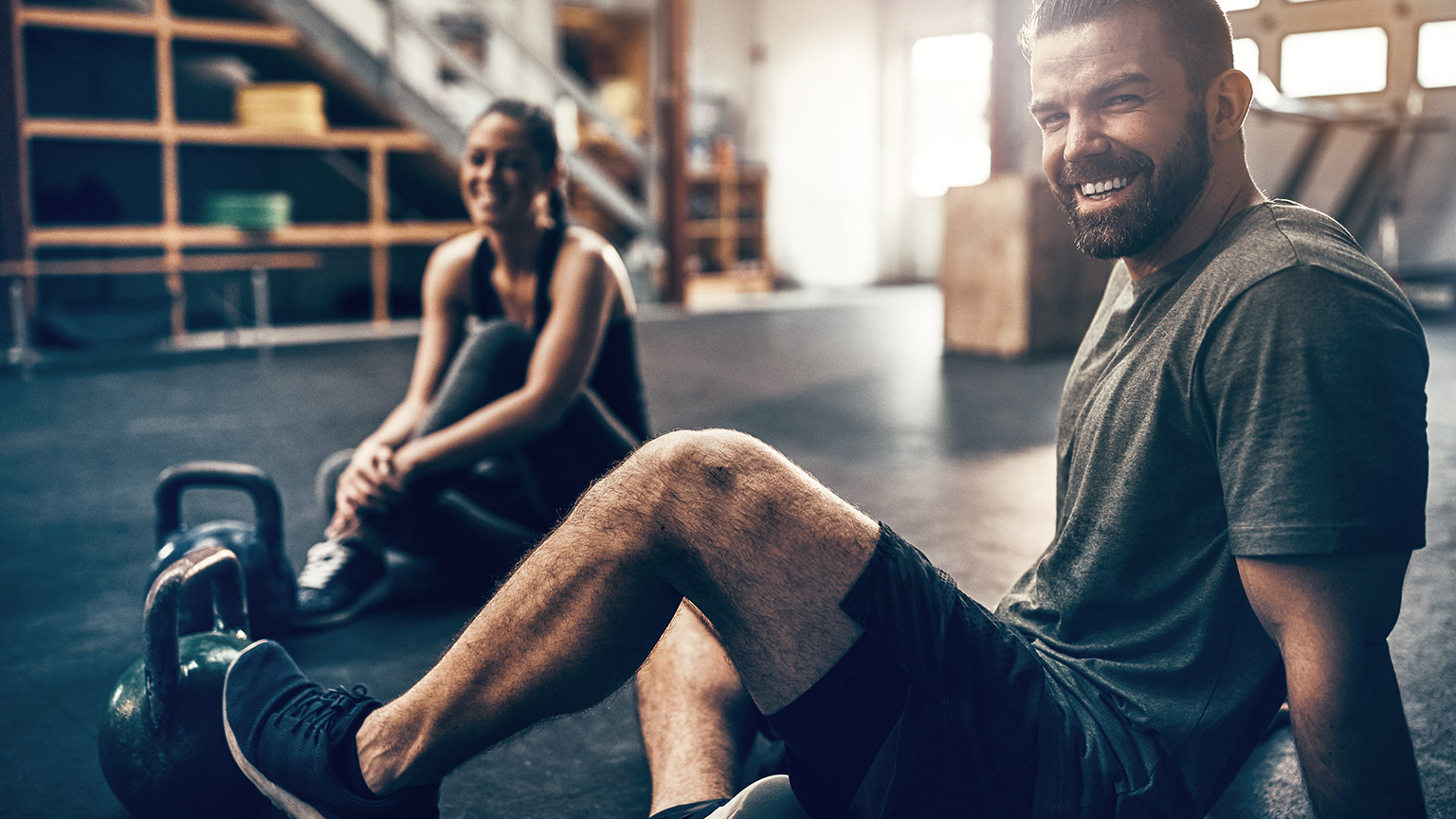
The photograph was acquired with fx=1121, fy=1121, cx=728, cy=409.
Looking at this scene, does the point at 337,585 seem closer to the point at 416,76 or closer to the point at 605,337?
the point at 605,337

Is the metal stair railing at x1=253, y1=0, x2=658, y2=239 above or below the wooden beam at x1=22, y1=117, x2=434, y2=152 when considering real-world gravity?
above

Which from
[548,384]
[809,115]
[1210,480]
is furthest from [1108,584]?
[809,115]

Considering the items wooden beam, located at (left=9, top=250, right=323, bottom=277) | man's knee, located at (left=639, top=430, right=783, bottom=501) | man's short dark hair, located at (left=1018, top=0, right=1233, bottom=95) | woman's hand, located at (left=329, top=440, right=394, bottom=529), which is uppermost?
wooden beam, located at (left=9, top=250, right=323, bottom=277)

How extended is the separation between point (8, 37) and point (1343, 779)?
8206mm

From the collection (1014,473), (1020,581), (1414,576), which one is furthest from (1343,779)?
(1014,473)

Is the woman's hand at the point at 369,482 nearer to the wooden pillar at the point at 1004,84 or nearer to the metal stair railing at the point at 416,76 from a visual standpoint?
the wooden pillar at the point at 1004,84

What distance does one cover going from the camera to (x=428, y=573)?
106 inches

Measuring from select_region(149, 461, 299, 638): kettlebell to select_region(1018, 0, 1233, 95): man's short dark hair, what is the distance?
1583mm

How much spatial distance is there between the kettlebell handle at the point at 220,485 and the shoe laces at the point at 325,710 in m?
0.86

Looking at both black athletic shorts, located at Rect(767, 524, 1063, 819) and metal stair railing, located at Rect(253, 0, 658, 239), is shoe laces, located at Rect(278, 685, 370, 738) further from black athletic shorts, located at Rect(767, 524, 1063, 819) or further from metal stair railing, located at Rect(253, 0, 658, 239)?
metal stair railing, located at Rect(253, 0, 658, 239)

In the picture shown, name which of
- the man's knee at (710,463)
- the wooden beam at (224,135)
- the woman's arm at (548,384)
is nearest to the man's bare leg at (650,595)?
the man's knee at (710,463)

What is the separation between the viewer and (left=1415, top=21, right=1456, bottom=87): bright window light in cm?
923

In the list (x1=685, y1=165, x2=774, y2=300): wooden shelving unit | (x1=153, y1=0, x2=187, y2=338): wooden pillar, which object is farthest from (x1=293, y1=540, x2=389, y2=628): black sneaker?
(x1=685, y1=165, x2=774, y2=300): wooden shelving unit

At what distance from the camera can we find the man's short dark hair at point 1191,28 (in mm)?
1134
